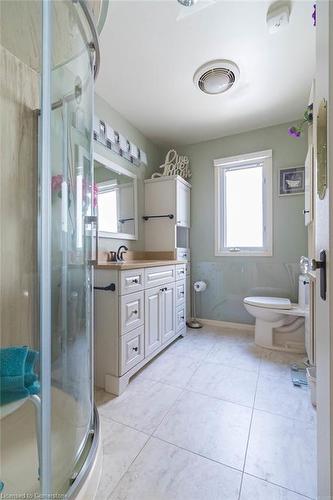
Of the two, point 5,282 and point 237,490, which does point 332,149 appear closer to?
point 237,490

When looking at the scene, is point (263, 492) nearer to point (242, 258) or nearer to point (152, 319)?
point (152, 319)

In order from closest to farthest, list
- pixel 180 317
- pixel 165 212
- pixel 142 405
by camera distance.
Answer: pixel 142 405 → pixel 180 317 → pixel 165 212

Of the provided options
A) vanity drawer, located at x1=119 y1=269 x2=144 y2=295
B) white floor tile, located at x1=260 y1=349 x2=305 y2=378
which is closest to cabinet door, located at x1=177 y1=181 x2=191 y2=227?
vanity drawer, located at x1=119 y1=269 x2=144 y2=295

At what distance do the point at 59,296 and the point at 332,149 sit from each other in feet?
3.30

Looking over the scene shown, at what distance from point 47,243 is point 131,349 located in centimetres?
112

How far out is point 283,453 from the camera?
1049 mm

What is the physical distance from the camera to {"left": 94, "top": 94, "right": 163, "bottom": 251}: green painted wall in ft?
6.91

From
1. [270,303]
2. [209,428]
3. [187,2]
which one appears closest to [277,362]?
[270,303]

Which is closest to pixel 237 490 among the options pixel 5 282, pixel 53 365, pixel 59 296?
pixel 53 365

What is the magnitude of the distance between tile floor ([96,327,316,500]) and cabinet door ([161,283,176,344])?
285 millimetres

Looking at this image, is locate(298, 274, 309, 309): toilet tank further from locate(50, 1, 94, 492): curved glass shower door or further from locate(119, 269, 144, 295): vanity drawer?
locate(50, 1, 94, 492): curved glass shower door

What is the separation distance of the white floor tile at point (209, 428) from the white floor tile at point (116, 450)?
126 millimetres

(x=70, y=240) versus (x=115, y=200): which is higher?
(x=115, y=200)

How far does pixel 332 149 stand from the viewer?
505 mm
